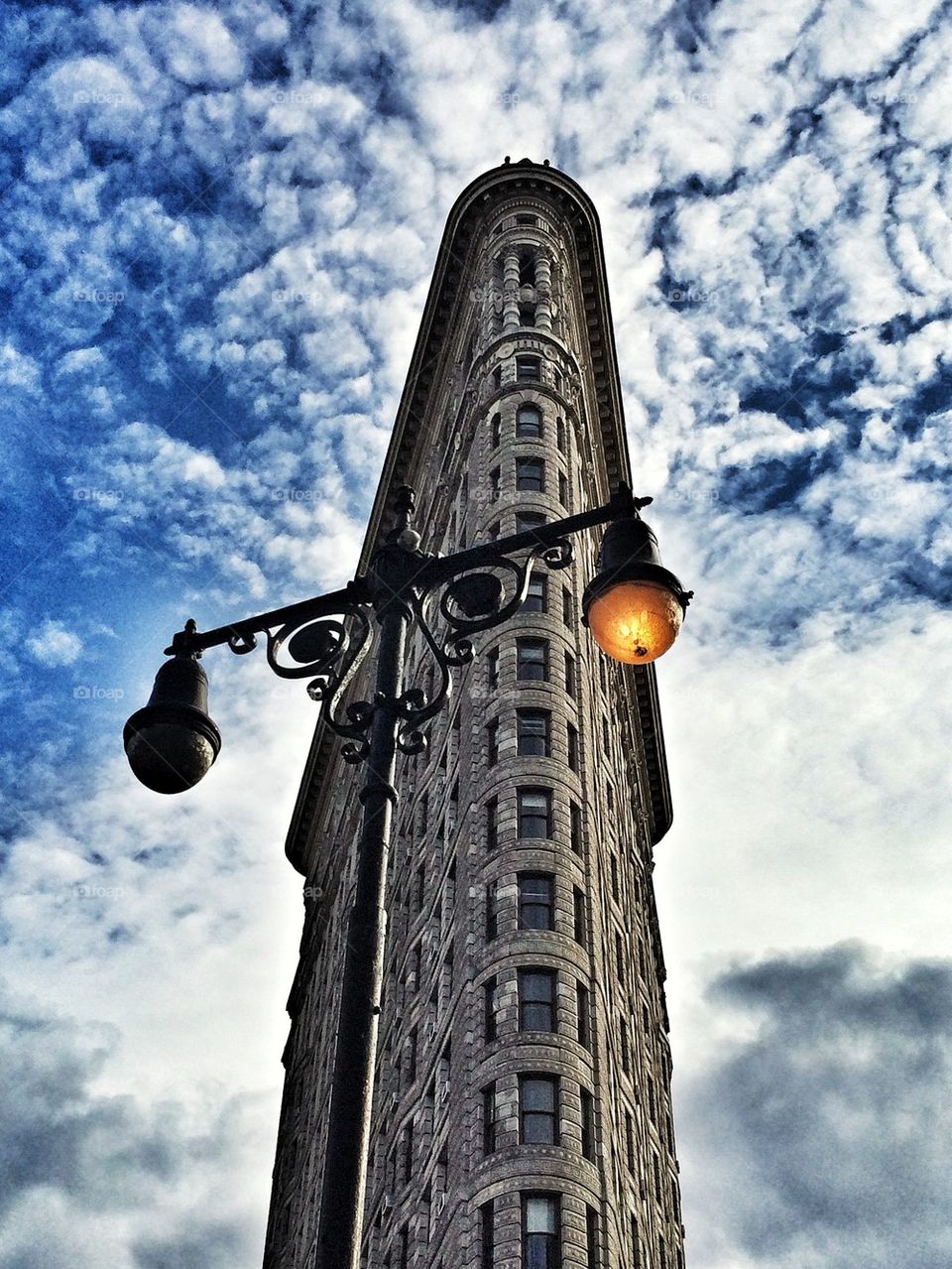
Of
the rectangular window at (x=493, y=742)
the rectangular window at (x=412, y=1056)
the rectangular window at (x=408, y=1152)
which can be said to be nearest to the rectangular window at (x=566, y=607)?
the rectangular window at (x=493, y=742)

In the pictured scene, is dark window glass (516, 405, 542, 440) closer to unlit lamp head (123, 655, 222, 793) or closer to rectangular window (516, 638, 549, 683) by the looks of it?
rectangular window (516, 638, 549, 683)

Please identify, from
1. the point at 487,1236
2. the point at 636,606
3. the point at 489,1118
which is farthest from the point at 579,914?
the point at 636,606

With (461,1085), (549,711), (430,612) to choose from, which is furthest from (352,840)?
(461,1085)

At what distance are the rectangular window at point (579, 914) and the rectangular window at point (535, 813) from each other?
2064 mm

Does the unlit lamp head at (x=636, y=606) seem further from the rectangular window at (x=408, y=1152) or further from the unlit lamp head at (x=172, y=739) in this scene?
the rectangular window at (x=408, y=1152)

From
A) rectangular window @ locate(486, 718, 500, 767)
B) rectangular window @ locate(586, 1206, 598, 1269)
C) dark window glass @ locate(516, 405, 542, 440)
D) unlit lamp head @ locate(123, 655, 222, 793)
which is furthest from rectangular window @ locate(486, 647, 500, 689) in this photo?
unlit lamp head @ locate(123, 655, 222, 793)

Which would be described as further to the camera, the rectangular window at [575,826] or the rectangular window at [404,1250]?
the rectangular window at [575,826]

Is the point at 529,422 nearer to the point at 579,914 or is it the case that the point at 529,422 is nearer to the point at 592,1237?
the point at 579,914

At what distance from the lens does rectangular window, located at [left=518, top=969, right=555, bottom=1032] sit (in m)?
37.9

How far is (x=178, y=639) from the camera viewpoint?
9.95 m

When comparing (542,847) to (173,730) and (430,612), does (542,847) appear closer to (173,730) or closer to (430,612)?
(430,612)

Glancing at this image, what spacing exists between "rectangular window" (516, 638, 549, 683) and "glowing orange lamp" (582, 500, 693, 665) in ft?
122

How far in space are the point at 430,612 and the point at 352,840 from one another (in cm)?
2130

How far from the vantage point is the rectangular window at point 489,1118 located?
35.8m
